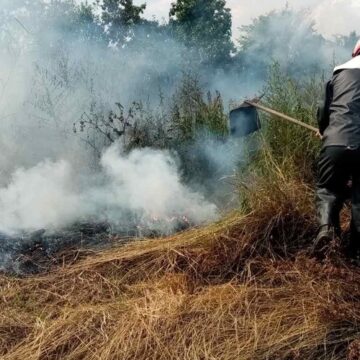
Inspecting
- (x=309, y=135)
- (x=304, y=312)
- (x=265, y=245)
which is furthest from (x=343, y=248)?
(x=309, y=135)

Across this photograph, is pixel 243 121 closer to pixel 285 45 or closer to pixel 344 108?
pixel 344 108

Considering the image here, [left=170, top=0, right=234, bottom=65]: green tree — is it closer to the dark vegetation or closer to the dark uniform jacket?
the dark vegetation

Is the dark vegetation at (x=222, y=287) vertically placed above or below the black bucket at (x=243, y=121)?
below

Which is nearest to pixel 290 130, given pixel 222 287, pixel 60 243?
pixel 222 287

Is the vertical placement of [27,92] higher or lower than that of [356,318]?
higher

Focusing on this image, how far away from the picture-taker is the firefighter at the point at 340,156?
12.4 feet

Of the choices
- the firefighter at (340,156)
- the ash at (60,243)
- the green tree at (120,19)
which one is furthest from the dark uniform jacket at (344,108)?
the green tree at (120,19)

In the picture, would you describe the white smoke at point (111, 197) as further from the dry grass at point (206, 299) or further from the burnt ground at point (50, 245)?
the dry grass at point (206, 299)

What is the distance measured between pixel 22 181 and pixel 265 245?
3.13 metres

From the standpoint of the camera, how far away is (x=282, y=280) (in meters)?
3.64

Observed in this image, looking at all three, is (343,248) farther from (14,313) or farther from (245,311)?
(14,313)

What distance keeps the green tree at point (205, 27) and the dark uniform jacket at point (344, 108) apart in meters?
8.86

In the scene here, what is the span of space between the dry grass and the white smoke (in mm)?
694

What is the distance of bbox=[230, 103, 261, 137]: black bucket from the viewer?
193 inches
